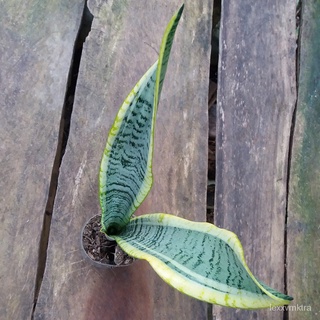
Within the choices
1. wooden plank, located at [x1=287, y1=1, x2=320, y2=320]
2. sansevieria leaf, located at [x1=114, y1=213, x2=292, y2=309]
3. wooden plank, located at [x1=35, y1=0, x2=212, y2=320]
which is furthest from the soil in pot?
wooden plank, located at [x1=287, y1=1, x2=320, y2=320]

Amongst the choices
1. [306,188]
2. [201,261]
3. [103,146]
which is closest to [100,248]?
[103,146]

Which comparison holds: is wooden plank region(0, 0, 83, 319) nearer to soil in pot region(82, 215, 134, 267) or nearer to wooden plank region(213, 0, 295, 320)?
soil in pot region(82, 215, 134, 267)

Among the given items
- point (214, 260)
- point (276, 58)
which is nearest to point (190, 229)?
point (214, 260)

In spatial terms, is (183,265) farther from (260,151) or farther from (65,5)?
(65,5)

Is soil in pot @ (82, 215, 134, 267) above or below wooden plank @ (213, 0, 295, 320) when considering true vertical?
below

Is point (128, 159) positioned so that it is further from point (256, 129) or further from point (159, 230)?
point (256, 129)

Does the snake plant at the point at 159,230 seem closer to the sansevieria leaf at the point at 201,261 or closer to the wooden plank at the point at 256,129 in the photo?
the sansevieria leaf at the point at 201,261
